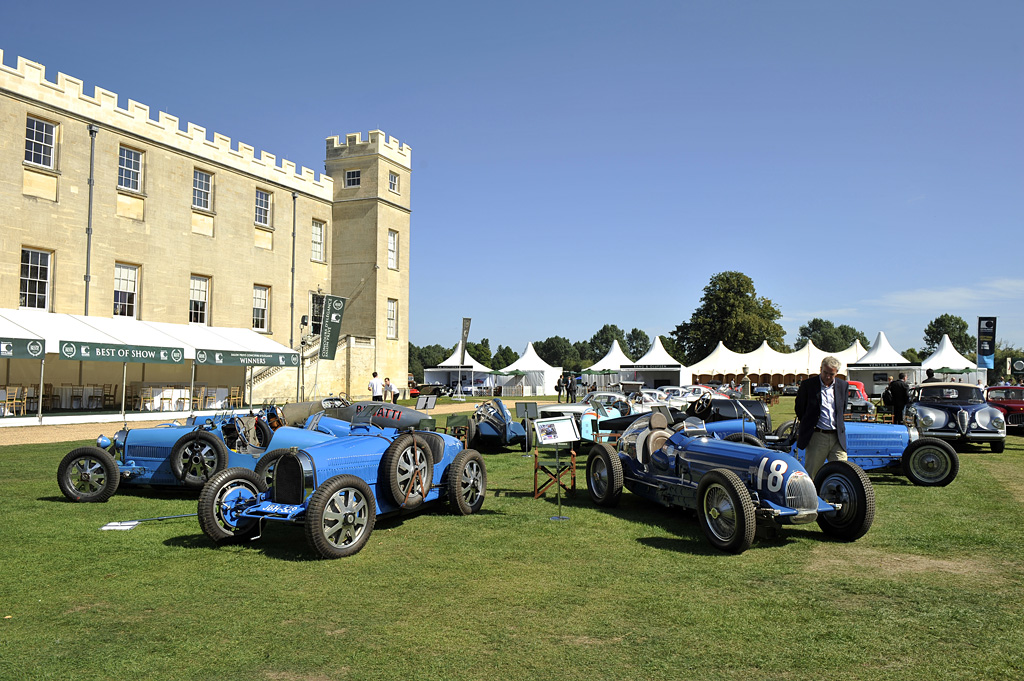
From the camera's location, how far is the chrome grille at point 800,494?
6.79 m

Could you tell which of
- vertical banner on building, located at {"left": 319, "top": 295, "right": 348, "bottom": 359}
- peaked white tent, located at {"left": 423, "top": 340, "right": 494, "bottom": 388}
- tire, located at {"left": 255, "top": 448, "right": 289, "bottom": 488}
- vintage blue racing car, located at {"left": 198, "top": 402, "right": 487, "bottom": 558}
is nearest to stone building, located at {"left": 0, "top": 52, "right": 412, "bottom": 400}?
vertical banner on building, located at {"left": 319, "top": 295, "right": 348, "bottom": 359}

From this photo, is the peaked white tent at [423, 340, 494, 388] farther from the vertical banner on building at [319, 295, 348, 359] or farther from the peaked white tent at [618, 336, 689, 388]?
the vertical banner on building at [319, 295, 348, 359]

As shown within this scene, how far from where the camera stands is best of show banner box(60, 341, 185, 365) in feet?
70.2

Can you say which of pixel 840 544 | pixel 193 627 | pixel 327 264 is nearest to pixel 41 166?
pixel 327 264

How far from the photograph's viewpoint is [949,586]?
18.8 ft

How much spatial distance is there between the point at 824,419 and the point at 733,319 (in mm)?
64821

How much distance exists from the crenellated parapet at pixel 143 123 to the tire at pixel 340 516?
26.7m

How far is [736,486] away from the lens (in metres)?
6.57

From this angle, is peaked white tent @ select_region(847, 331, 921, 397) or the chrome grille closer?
the chrome grille

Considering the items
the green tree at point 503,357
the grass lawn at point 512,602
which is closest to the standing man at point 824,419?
the grass lawn at point 512,602

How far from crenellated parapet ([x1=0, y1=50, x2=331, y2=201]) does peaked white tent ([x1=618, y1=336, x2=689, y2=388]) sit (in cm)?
2848

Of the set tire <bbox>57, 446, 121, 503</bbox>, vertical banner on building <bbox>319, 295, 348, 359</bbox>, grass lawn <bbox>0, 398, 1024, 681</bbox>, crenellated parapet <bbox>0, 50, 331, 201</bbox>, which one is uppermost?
crenellated parapet <bbox>0, 50, 331, 201</bbox>

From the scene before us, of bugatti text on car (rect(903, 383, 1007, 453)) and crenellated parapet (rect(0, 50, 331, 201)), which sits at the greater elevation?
crenellated parapet (rect(0, 50, 331, 201))

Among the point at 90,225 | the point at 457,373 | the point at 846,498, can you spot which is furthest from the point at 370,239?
the point at 846,498
